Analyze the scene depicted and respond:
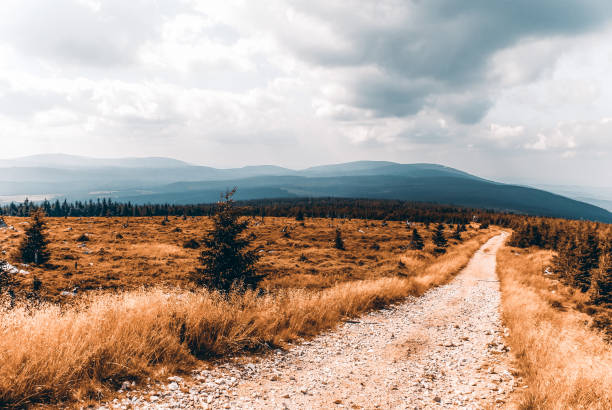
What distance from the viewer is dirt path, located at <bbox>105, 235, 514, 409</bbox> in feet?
17.6

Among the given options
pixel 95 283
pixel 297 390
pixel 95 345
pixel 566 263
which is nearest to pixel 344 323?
pixel 297 390

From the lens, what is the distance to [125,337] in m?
6.08

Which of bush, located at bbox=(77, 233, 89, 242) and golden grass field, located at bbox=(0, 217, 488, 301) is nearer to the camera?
golden grass field, located at bbox=(0, 217, 488, 301)

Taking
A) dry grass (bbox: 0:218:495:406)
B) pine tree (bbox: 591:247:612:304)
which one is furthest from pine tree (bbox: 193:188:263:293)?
pine tree (bbox: 591:247:612:304)

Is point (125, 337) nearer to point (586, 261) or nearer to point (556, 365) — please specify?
point (556, 365)

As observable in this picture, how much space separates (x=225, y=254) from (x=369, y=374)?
10.5m

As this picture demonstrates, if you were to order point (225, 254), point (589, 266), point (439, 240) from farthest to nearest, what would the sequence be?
point (439, 240), point (589, 266), point (225, 254)

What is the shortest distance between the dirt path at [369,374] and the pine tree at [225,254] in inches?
300

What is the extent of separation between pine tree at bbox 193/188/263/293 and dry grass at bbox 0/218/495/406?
526cm

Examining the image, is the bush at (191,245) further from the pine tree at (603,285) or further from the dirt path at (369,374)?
the pine tree at (603,285)

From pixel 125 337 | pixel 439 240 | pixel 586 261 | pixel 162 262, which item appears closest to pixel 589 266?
pixel 586 261

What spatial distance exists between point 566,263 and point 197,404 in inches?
1413

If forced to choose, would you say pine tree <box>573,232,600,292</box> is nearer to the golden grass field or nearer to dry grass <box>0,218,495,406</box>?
the golden grass field

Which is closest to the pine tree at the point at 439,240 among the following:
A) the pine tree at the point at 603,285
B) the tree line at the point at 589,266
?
the tree line at the point at 589,266
